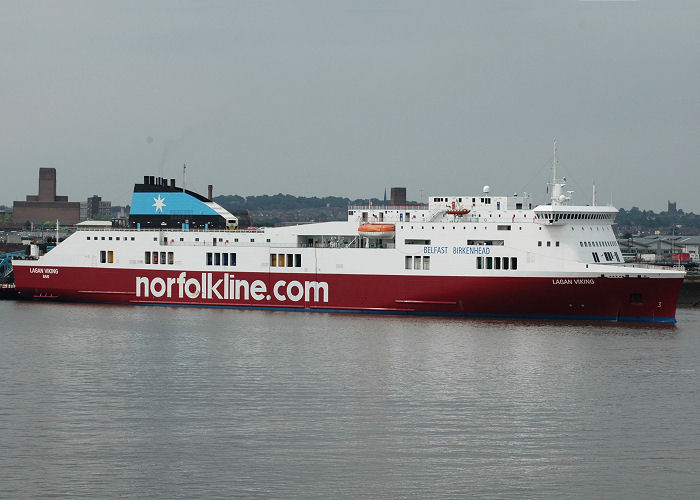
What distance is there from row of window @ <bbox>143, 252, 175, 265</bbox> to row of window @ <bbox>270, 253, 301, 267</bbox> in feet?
13.9

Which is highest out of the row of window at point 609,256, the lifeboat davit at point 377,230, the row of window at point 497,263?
the lifeboat davit at point 377,230

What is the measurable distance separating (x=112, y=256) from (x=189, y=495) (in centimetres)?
2672

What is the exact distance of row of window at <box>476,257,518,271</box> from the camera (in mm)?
35406

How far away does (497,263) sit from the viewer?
35.6 m

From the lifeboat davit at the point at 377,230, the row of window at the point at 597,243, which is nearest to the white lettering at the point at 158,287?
→ the lifeboat davit at the point at 377,230

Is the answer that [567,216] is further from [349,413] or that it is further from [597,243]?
[349,413]

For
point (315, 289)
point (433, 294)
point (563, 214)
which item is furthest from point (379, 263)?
point (563, 214)

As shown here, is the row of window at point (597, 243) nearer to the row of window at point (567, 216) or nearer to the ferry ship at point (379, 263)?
the ferry ship at point (379, 263)

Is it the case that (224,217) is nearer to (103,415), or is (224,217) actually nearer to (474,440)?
(103,415)

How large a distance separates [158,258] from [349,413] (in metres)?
21.7

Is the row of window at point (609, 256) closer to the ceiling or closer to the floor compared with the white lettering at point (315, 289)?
closer to the ceiling

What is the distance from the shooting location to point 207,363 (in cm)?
2583

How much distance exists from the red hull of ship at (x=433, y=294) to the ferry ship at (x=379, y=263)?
4cm

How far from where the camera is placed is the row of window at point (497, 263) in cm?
3541
